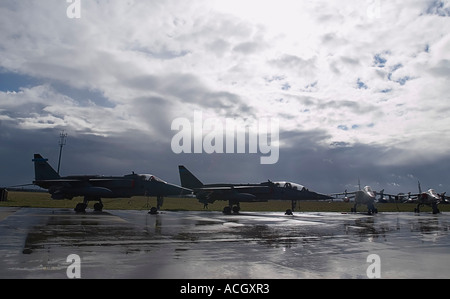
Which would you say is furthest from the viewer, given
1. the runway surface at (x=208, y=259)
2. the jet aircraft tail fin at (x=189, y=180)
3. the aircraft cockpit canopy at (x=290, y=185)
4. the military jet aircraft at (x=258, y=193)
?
the jet aircraft tail fin at (x=189, y=180)

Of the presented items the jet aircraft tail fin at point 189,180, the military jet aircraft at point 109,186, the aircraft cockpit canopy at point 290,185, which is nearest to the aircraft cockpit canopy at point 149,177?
the military jet aircraft at point 109,186

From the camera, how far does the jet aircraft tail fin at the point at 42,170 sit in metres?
30.0

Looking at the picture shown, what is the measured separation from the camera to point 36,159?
30172 mm

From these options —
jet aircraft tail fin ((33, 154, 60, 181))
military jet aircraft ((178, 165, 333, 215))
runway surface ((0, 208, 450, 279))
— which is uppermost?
jet aircraft tail fin ((33, 154, 60, 181))

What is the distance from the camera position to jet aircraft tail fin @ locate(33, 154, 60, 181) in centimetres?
2998

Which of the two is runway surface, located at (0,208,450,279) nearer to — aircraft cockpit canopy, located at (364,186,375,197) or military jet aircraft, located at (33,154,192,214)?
military jet aircraft, located at (33,154,192,214)

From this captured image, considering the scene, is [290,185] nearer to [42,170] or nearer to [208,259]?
[42,170]

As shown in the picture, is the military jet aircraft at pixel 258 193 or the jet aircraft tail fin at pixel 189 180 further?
the jet aircraft tail fin at pixel 189 180

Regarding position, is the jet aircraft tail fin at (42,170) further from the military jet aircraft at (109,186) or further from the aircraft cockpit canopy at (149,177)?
the aircraft cockpit canopy at (149,177)

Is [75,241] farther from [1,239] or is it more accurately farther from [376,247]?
[376,247]

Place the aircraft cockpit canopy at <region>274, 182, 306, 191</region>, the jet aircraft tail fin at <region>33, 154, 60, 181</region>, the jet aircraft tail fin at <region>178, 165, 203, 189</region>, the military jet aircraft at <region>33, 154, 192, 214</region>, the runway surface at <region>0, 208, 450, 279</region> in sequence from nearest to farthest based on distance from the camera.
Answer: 1. the runway surface at <region>0, 208, 450, 279</region>
2. the military jet aircraft at <region>33, 154, 192, 214</region>
3. the jet aircraft tail fin at <region>33, 154, 60, 181</region>
4. the aircraft cockpit canopy at <region>274, 182, 306, 191</region>
5. the jet aircraft tail fin at <region>178, 165, 203, 189</region>

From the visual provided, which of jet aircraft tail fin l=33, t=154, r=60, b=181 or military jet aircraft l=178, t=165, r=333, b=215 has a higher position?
jet aircraft tail fin l=33, t=154, r=60, b=181

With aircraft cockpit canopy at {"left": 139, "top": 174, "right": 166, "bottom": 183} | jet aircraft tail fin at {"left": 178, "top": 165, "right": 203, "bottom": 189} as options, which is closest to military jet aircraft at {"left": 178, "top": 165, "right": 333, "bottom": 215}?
jet aircraft tail fin at {"left": 178, "top": 165, "right": 203, "bottom": 189}

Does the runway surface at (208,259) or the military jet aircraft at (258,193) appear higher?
the military jet aircraft at (258,193)
